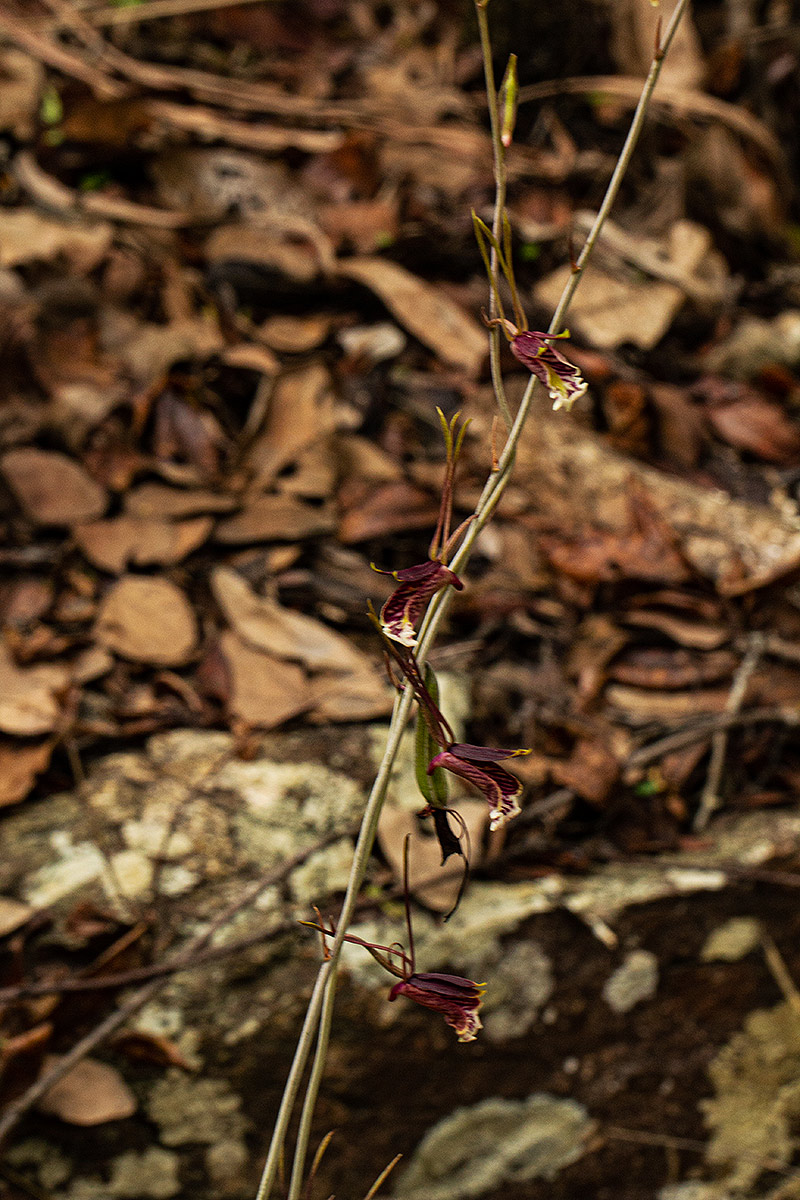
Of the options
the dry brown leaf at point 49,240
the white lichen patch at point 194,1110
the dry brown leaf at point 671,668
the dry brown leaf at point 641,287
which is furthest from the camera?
the dry brown leaf at point 641,287

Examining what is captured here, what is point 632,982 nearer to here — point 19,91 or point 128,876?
point 128,876

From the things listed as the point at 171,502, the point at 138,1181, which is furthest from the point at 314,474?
the point at 138,1181

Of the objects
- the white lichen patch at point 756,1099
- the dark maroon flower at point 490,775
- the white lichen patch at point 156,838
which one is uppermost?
the dark maroon flower at point 490,775

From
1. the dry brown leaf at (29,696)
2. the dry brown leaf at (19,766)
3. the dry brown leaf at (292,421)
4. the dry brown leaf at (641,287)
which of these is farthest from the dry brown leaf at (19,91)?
the dry brown leaf at (19,766)

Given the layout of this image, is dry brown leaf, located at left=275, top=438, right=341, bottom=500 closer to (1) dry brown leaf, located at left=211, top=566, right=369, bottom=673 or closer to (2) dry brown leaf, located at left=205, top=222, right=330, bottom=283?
(1) dry brown leaf, located at left=211, top=566, right=369, bottom=673

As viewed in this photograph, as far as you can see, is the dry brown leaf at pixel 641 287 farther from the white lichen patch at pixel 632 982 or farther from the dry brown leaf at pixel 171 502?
the white lichen patch at pixel 632 982
